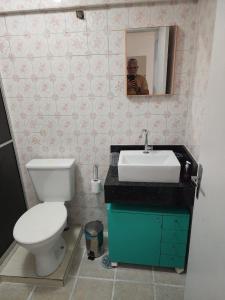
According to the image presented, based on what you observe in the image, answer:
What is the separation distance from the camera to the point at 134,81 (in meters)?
1.57

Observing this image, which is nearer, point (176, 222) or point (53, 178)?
point (176, 222)

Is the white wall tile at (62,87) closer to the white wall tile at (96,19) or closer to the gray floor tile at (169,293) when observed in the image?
the white wall tile at (96,19)

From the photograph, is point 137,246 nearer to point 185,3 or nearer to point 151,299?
point 151,299

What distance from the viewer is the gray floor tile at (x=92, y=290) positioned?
145 centimetres

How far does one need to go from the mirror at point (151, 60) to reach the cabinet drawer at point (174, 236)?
1064 mm

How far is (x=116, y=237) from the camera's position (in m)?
1.57

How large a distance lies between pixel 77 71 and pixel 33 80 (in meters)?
0.38

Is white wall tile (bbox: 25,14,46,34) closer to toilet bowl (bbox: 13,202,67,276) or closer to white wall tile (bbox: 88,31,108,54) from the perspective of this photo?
white wall tile (bbox: 88,31,108,54)

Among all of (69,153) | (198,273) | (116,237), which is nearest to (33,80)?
Answer: (69,153)

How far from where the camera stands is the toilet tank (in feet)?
5.62

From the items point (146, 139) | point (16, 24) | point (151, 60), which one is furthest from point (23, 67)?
point (146, 139)

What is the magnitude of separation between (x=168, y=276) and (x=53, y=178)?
124cm

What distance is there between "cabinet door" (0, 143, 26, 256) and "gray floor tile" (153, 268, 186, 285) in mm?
1315

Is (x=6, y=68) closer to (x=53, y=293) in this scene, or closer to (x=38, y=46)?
(x=38, y=46)
